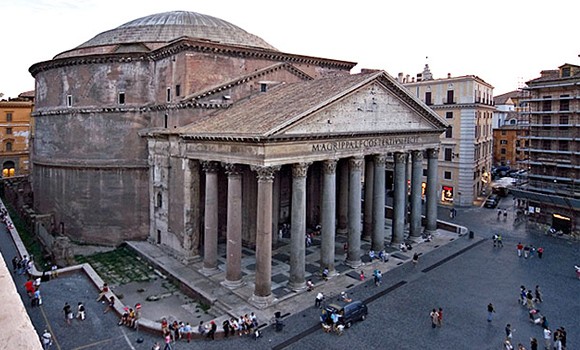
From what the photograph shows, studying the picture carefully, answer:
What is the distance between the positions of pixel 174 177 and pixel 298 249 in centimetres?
923

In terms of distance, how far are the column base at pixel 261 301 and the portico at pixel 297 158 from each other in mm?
46

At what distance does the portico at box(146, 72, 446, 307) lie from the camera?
746 inches

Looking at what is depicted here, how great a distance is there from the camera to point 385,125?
24.3 meters

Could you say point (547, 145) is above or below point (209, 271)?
above

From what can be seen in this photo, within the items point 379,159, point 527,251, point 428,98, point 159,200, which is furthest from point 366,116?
point 428,98

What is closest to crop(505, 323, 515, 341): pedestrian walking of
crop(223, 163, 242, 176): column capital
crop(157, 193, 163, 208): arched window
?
crop(223, 163, 242, 176): column capital

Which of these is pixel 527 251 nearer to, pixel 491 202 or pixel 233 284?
pixel 491 202

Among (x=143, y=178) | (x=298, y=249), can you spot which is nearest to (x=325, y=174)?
(x=298, y=249)

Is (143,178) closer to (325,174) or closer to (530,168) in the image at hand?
(325,174)

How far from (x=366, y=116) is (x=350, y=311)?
Answer: 1011 cm

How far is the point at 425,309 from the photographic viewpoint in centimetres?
1923

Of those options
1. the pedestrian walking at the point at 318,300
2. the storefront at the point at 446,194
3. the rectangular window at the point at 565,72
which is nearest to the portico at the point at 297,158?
the pedestrian walking at the point at 318,300

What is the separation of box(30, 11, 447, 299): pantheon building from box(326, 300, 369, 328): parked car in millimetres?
3110

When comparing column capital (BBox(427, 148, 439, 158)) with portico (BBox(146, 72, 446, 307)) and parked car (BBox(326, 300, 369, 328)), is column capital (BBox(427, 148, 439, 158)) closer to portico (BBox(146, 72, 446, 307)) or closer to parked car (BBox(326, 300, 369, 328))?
portico (BBox(146, 72, 446, 307))
